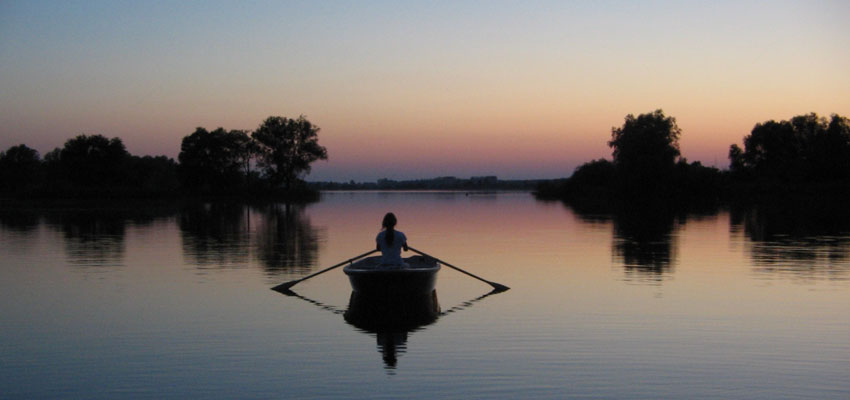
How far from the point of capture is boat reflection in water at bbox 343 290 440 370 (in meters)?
12.3

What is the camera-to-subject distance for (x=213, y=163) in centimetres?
9494

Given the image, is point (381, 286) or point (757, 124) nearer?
point (381, 286)

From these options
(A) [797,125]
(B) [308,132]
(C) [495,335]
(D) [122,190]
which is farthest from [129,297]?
(A) [797,125]

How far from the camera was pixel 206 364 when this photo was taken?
9.83 metres

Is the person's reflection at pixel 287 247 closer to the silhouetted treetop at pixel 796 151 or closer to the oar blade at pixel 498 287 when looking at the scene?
the oar blade at pixel 498 287

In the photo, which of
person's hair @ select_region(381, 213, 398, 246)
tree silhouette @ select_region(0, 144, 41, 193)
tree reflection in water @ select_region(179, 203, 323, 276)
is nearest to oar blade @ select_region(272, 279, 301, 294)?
tree reflection in water @ select_region(179, 203, 323, 276)

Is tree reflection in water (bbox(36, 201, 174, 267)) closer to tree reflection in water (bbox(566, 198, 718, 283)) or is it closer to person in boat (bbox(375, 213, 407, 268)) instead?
person in boat (bbox(375, 213, 407, 268))

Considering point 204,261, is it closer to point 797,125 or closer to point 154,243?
point 154,243

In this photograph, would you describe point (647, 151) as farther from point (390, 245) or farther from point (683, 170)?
point (390, 245)

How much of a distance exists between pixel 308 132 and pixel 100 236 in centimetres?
7194

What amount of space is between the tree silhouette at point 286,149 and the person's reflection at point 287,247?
61.3 metres

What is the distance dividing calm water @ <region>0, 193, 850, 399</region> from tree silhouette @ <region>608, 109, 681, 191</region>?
2601 inches

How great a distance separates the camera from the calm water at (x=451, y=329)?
8.91 meters

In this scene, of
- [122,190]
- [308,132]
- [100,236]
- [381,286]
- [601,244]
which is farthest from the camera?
[308,132]
